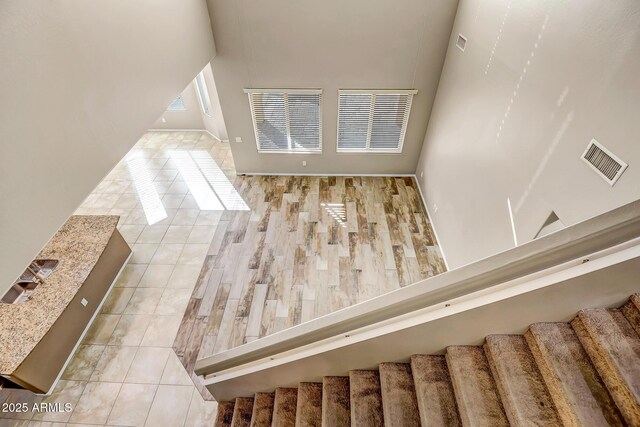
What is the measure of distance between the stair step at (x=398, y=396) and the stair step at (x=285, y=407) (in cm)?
91

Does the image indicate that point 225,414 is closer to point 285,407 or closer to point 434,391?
point 285,407

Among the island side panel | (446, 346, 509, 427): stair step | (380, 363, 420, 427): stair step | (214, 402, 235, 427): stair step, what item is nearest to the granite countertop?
the island side panel

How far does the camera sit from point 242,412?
2.84 m

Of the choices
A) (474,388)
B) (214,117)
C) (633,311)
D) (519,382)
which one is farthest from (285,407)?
(214,117)

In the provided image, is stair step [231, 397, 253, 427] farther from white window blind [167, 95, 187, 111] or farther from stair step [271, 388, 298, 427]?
white window blind [167, 95, 187, 111]

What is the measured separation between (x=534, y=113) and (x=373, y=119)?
11.3 ft

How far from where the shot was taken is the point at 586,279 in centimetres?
135

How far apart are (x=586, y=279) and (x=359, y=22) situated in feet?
15.6

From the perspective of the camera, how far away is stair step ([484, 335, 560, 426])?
1.45 m

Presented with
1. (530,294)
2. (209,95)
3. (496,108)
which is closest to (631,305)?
(530,294)

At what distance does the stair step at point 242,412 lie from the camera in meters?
2.80

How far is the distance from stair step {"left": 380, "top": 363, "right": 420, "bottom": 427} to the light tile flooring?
8.68ft

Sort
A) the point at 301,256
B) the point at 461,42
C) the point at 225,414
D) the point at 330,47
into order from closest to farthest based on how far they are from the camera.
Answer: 1. the point at 225,414
2. the point at 461,42
3. the point at 330,47
4. the point at 301,256

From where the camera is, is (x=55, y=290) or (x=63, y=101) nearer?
(x=63, y=101)
